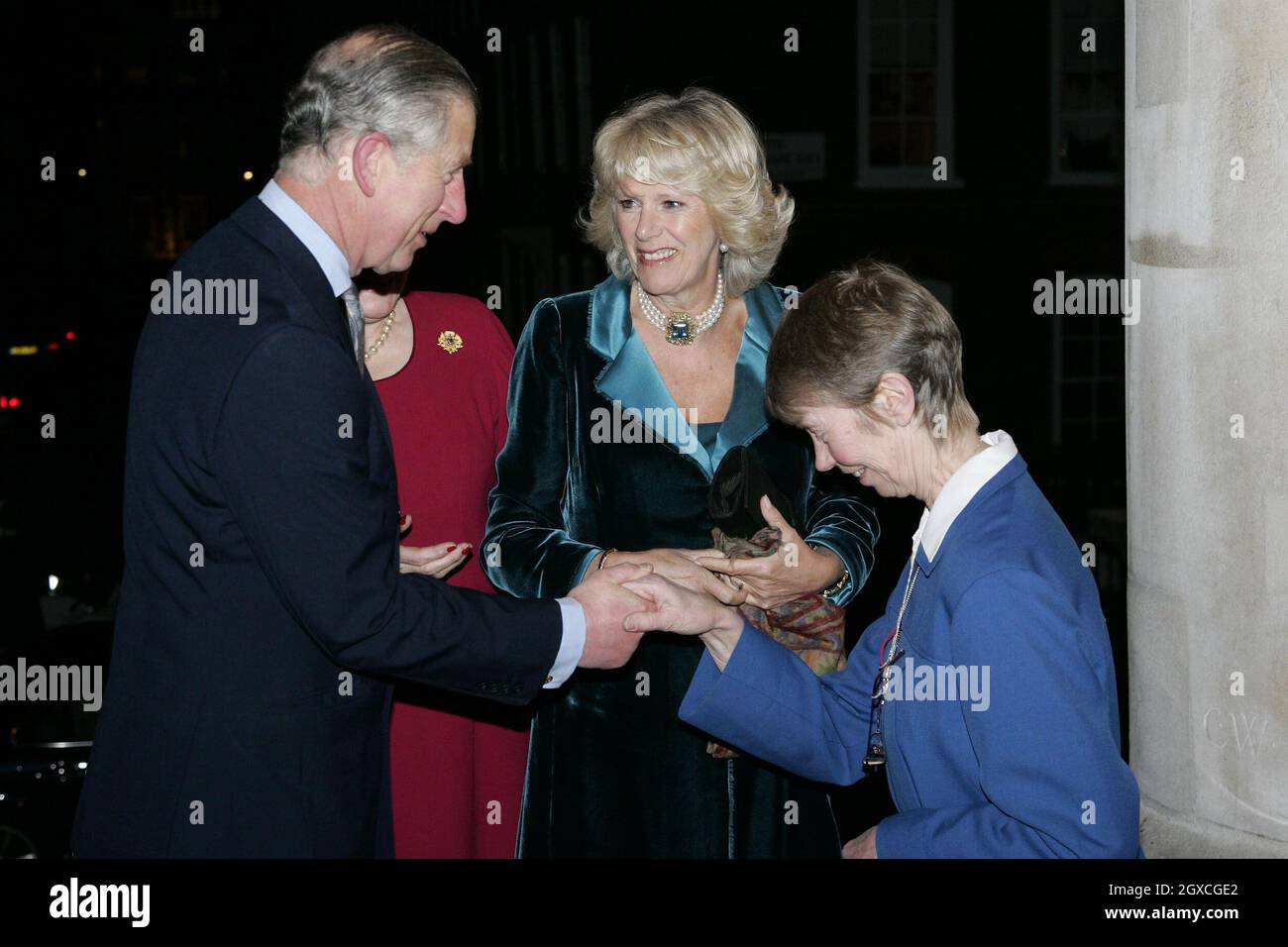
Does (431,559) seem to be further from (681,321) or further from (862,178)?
(862,178)

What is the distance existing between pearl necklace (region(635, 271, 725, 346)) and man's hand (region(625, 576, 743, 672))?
851 millimetres

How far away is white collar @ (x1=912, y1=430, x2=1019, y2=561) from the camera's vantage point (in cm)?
245

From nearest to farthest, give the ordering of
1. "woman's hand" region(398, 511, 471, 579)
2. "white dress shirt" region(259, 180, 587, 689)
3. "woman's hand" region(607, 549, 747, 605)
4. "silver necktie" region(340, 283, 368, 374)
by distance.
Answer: "white dress shirt" region(259, 180, 587, 689) < "silver necktie" region(340, 283, 368, 374) < "woman's hand" region(607, 549, 747, 605) < "woman's hand" region(398, 511, 471, 579)

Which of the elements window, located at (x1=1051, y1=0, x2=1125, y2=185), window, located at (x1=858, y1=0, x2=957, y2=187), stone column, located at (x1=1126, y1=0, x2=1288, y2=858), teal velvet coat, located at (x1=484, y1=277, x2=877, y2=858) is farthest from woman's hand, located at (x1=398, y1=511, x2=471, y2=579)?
window, located at (x1=1051, y1=0, x2=1125, y2=185)

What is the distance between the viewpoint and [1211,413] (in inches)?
117

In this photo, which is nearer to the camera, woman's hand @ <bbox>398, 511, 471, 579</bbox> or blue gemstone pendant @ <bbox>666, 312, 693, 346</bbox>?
woman's hand @ <bbox>398, 511, 471, 579</bbox>

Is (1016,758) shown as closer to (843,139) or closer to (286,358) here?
(286,358)

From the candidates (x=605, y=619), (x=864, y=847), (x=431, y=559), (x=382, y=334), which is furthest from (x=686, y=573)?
(x=382, y=334)

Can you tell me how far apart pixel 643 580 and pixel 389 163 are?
1.07m

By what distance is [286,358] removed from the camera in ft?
7.80

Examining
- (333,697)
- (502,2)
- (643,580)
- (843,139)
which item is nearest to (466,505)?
(643,580)

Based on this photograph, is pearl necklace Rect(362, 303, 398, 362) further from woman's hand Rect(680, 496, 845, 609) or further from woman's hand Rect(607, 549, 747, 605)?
woman's hand Rect(680, 496, 845, 609)

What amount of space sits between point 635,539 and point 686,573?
27 cm

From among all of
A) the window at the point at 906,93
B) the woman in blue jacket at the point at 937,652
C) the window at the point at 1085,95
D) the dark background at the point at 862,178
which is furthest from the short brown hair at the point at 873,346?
the window at the point at 1085,95
